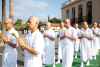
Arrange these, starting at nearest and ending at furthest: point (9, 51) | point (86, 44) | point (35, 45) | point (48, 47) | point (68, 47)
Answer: point (35, 45)
point (9, 51)
point (68, 47)
point (48, 47)
point (86, 44)

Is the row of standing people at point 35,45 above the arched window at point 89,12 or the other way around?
the other way around

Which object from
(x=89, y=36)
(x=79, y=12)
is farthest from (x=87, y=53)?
(x=79, y=12)

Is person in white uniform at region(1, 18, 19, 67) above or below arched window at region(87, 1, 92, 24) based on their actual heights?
below

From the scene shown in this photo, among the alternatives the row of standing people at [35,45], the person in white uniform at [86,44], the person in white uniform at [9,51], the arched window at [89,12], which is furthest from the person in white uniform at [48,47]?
the arched window at [89,12]

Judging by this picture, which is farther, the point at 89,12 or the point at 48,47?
the point at 89,12

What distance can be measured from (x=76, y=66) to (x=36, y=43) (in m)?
3.96

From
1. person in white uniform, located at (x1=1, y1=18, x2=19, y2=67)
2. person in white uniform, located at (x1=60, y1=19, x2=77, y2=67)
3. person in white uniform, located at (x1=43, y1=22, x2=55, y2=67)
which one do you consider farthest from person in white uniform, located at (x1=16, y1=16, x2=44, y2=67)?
person in white uniform, located at (x1=43, y1=22, x2=55, y2=67)

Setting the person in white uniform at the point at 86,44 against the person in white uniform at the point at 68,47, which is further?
the person in white uniform at the point at 86,44

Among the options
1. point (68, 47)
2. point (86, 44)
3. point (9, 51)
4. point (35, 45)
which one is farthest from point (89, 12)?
point (35, 45)

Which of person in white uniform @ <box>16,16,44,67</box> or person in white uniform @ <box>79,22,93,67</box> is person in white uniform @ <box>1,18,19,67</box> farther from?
person in white uniform @ <box>79,22,93,67</box>

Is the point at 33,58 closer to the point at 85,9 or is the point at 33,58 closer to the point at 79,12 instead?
the point at 85,9

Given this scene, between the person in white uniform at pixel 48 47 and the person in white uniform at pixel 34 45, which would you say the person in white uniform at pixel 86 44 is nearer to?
the person in white uniform at pixel 48 47

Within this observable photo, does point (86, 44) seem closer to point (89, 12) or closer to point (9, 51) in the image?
point (9, 51)

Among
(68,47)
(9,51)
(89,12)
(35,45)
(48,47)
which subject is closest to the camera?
(35,45)
